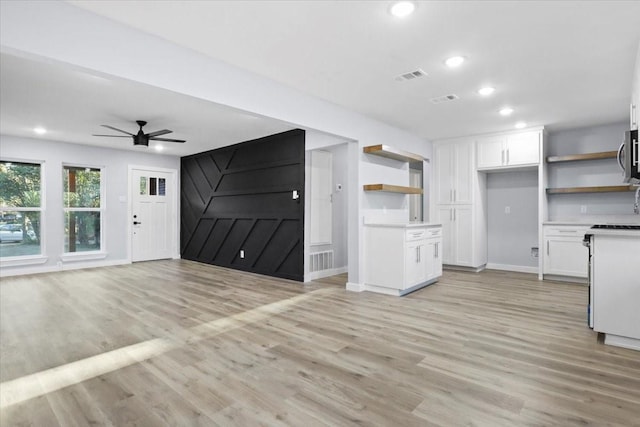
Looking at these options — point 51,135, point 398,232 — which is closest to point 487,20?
point 398,232

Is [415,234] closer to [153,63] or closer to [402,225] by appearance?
[402,225]

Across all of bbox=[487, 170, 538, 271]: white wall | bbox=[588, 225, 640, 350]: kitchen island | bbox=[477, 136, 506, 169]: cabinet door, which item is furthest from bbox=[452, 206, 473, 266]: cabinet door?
bbox=[588, 225, 640, 350]: kitchen island

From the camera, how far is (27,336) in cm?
313

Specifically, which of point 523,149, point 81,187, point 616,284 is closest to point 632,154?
point 616,284

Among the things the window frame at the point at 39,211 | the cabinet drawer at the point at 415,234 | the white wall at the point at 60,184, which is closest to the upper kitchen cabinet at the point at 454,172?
the cabinet drawer at the point at 415,234

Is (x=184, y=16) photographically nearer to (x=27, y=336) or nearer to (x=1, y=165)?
(x=27, y=336)

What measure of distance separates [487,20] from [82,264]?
7.82 meters

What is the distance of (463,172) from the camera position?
6344 millimetres

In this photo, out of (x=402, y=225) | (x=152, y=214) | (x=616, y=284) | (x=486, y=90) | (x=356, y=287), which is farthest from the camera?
(x=152, y=214)

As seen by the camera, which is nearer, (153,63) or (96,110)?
(153,63)

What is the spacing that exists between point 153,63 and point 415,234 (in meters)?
3.58

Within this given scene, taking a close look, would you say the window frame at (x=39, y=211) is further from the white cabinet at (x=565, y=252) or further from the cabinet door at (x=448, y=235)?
the white cabinet at (x=565, y=252)

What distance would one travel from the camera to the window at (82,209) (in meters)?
6.98

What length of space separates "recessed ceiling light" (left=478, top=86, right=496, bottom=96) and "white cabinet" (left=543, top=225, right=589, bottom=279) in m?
2.60
